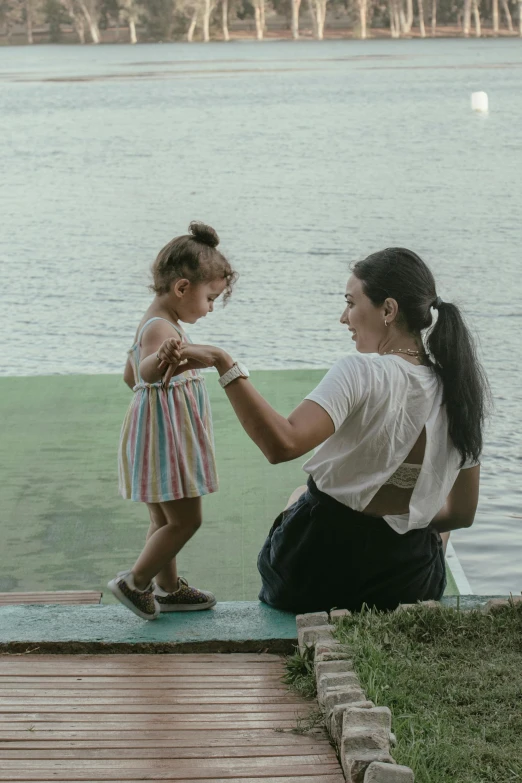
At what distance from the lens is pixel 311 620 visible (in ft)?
9.84

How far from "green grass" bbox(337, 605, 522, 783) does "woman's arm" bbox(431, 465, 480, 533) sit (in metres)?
0.33

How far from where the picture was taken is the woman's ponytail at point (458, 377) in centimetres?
303

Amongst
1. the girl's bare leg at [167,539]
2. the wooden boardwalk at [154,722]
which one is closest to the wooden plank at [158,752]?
the wooden boardwalk at [154,722]

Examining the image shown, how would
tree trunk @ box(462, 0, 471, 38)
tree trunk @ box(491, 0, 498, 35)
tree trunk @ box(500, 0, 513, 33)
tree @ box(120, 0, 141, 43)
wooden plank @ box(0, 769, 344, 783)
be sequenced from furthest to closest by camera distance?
tree trunk @ box(462, 0, 471, 38)
tree trunk @ box(500, 0, 513, 33)
tree trunk @ box(491, 0, 498, 35)
tree @ box(120, 0, 141, 43)
wooden plank @ box(0, 769, 344, 783)

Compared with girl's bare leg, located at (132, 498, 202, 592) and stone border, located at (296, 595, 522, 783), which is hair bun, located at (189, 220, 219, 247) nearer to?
girl's bare leg, located at (132, 498, 202, 592)

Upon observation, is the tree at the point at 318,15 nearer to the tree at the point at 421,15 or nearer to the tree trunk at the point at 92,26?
the tree at the point at 421,15

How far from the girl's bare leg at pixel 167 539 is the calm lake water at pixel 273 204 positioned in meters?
2.85

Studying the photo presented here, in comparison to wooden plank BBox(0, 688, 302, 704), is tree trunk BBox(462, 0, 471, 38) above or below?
below

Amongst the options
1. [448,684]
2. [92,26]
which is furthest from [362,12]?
[448,684]

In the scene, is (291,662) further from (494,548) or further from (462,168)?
(462,168)

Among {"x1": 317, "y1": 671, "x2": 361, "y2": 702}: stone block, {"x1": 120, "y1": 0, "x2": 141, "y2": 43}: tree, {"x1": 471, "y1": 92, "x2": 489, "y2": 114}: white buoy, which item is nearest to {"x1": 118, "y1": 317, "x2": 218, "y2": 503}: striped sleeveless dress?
{"x1": 317, "y1": 671, "x2": 361, "y2": 702}: stone block

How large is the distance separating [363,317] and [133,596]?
888mm

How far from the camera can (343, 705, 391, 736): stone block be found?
7.38 feet

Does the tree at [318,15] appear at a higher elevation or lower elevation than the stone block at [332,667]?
lower
